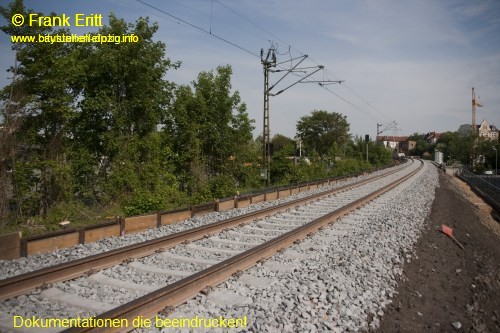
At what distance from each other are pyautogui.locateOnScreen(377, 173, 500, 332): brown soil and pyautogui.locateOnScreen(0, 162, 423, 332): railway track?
2.51m

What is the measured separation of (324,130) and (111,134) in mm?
86887

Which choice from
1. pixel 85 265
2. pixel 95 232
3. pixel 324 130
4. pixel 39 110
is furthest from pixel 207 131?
pixel 324 130

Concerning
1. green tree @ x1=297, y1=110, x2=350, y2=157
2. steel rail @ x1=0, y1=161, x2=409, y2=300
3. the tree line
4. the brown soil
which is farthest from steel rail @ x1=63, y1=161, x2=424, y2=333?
green tree @ x1=297, y1=110, x2=350, y2=157

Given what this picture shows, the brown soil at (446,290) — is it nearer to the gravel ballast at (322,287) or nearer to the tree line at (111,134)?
the gravel ballast at (322,287)

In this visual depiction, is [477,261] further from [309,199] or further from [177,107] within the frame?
[177,107]

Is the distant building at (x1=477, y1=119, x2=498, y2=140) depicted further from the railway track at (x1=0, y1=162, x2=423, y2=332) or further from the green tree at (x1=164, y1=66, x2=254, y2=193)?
the railway track at (x1=0, y1=162, x2=423, y2=332)

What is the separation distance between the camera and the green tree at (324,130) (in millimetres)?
95250

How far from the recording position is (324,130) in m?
96.9

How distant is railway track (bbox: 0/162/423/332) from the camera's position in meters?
4.74

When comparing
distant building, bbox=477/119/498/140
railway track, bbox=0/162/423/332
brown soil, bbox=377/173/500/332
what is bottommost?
brown soil, bbox=377/173/500/332

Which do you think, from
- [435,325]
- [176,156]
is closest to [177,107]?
[176,156]

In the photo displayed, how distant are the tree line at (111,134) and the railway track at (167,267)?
3.87 metres

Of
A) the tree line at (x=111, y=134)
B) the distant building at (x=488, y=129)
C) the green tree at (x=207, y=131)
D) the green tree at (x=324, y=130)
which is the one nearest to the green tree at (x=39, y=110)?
the tree line at (x=111, y=134)

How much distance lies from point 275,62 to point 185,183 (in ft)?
30.5
